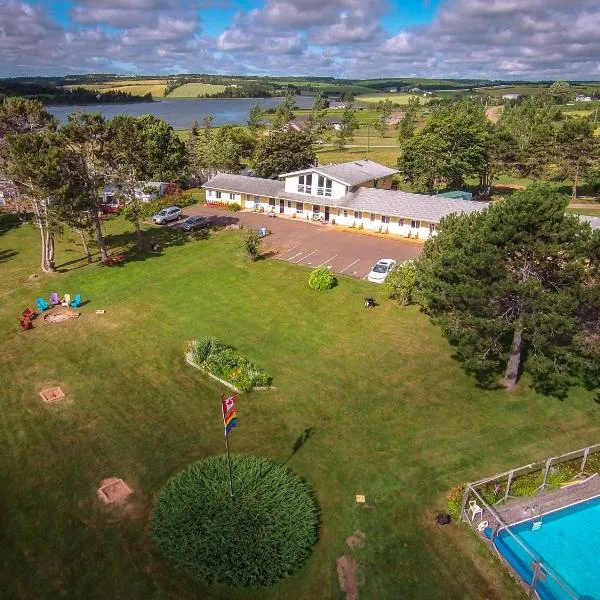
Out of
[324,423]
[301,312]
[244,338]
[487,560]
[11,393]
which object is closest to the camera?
[487,560]

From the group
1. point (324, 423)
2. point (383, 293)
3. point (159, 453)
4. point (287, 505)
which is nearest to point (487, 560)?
point (287, 505)

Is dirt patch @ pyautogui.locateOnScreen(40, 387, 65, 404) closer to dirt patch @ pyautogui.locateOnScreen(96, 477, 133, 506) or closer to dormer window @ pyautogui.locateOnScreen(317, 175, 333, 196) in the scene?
dirt patch @ pyautogui.locateOnScreen(96, 477, 133, 506)

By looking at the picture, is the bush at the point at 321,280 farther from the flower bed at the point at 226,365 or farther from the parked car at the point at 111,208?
the parked car at the point at 111,208

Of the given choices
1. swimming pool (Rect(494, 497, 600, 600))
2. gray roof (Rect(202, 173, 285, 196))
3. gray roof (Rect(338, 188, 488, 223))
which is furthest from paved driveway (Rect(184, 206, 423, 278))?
swimming pool (Rect(494, 497, 600, 600))

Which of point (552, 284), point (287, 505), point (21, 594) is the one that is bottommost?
point (21, 594)

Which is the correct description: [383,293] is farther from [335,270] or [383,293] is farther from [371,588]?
[371,588]

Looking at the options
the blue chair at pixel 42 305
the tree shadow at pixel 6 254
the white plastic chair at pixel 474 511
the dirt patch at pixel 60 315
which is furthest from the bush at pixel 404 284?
the tree shadow at pixel 6 254

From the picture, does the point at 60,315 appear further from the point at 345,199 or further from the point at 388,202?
the point at 388,202
